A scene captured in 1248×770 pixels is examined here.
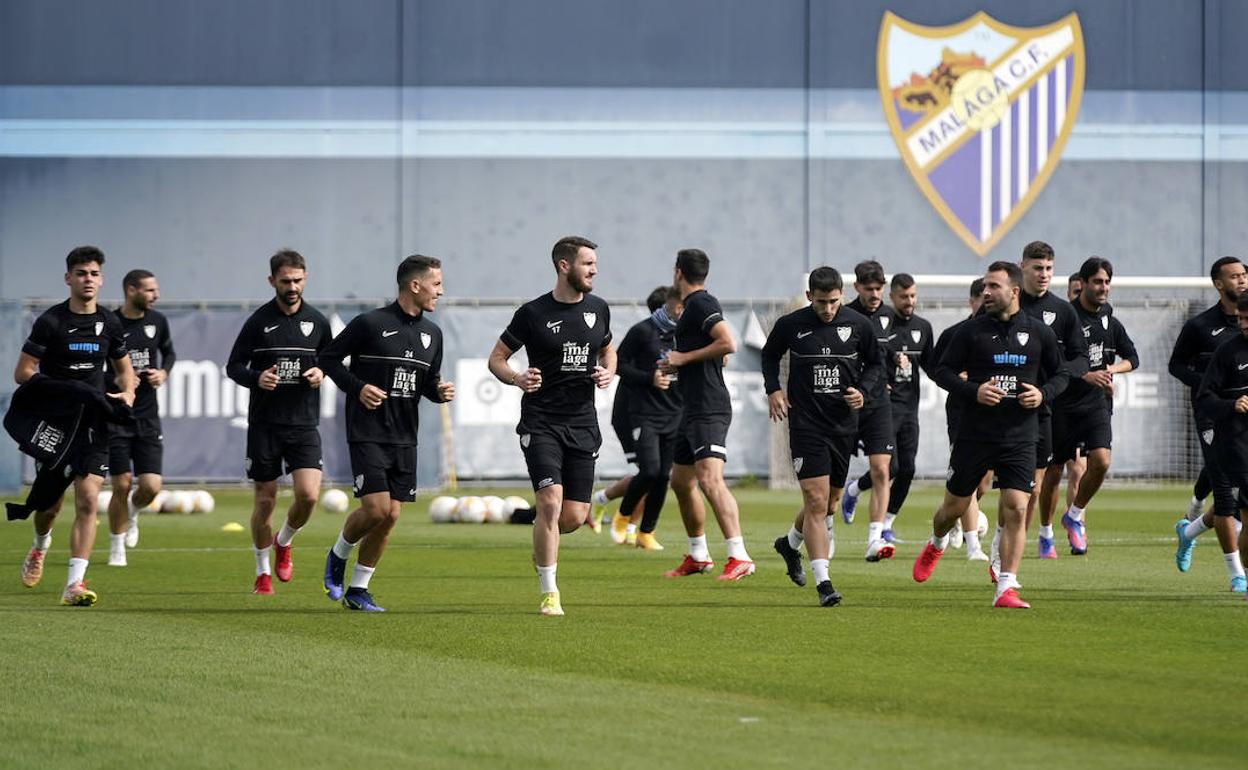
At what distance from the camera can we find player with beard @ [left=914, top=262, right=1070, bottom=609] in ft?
38.2

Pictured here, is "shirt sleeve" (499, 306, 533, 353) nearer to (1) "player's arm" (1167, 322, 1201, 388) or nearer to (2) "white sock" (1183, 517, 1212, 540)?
(1) "player's arm" (1167, 322, 1201, 388)

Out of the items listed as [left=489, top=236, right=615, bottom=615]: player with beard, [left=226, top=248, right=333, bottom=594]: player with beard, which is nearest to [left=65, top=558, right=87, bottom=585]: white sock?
[left=226, top=248, right=333, bottom=594]: player with beard

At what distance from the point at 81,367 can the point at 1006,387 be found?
5858 mm

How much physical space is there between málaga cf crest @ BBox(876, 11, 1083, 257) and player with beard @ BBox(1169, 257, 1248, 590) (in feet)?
63.3

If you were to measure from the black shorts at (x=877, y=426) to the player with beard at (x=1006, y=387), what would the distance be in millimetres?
3548

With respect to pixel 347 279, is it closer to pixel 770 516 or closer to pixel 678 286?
pixel 770 516

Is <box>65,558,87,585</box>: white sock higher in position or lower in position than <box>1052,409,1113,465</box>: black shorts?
lower

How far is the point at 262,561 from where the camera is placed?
13.0 meters

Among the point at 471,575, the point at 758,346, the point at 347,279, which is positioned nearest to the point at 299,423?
the point at 471,575

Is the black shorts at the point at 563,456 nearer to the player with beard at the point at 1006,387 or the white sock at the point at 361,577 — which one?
the white sock at the point at 361,577

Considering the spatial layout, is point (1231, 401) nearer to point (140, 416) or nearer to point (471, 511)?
point (140, 416)

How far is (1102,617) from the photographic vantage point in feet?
36.2

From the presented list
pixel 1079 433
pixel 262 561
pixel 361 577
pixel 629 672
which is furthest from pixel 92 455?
pixel 1079 433

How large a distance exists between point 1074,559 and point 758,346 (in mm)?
13311
